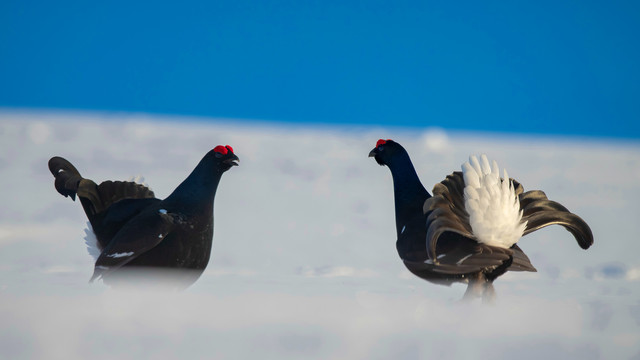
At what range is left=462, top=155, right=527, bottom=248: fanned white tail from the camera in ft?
7.19

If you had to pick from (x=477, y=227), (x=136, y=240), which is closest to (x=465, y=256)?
(x=477, y=227)

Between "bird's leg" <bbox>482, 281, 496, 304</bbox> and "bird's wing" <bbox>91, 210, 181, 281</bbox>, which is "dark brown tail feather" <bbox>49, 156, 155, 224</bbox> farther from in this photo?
"bird's leg" <bbox>482, 281, 496, 304</bbox>

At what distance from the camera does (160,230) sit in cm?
241

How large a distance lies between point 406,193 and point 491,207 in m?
0.51

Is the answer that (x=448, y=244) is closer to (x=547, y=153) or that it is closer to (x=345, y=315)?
(x=345, y=315)

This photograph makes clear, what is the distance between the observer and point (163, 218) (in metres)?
2.46

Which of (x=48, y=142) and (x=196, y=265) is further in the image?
(x=48, y=142)

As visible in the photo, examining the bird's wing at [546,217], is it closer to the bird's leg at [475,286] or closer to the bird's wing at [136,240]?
the bird's leg at [475,286]

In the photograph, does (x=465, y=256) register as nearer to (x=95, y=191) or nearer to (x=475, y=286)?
(x=475, y=286)

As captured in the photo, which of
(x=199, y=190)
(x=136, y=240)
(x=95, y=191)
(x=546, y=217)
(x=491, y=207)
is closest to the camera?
(x=491, y=207)

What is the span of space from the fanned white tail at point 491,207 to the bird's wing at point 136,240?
3.41ft

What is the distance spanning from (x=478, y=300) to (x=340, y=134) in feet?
13.3

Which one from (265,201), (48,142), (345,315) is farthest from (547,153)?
(345,315)

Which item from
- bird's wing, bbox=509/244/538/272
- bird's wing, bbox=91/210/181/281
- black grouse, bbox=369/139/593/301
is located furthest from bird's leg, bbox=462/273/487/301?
bird's wing, bbox=91/210/181/281
